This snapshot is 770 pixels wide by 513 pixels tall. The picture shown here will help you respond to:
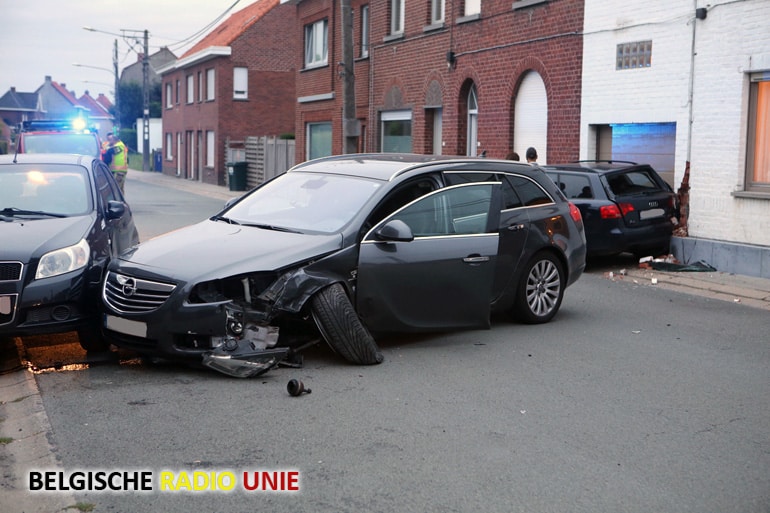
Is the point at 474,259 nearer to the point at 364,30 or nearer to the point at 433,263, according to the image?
the point at 433,263

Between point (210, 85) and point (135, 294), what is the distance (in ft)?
131

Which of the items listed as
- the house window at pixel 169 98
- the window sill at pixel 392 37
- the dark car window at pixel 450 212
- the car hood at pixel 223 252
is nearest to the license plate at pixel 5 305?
the car hood at pixel 223 252

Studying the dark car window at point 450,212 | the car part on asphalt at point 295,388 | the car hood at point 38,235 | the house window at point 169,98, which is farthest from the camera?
the house window at point 169,98

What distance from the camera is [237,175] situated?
38.9 m

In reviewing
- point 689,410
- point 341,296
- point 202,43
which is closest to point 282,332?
point 341,296

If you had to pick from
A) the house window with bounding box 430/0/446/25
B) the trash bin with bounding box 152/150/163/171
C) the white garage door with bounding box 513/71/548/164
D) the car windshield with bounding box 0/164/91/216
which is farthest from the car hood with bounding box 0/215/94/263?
the trash bin with bounding box 152/150/163/171

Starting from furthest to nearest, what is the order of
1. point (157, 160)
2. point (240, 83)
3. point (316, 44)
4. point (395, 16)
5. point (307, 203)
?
point (157, 160), point (240, 83), point (316, 44), point (395, 16), point (307, 203)

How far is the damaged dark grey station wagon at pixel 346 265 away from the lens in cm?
704

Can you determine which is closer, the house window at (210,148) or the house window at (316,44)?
the house window at (316,44)

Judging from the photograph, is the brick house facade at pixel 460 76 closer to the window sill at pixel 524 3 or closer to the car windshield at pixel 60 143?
the window sill at pixel 524 3

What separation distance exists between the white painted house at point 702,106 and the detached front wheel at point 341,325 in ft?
26.7

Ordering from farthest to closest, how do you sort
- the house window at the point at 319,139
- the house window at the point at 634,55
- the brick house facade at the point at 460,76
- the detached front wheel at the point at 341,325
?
the house window at the point at 319,139 → the brick house facade at the point at 460,76 → the house window at the point at 634,55 → the detached front wheel at the point at 341,325

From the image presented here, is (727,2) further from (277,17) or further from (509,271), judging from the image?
(277,17)

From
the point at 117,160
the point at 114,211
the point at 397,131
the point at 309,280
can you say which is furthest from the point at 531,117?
the point at 309,280
